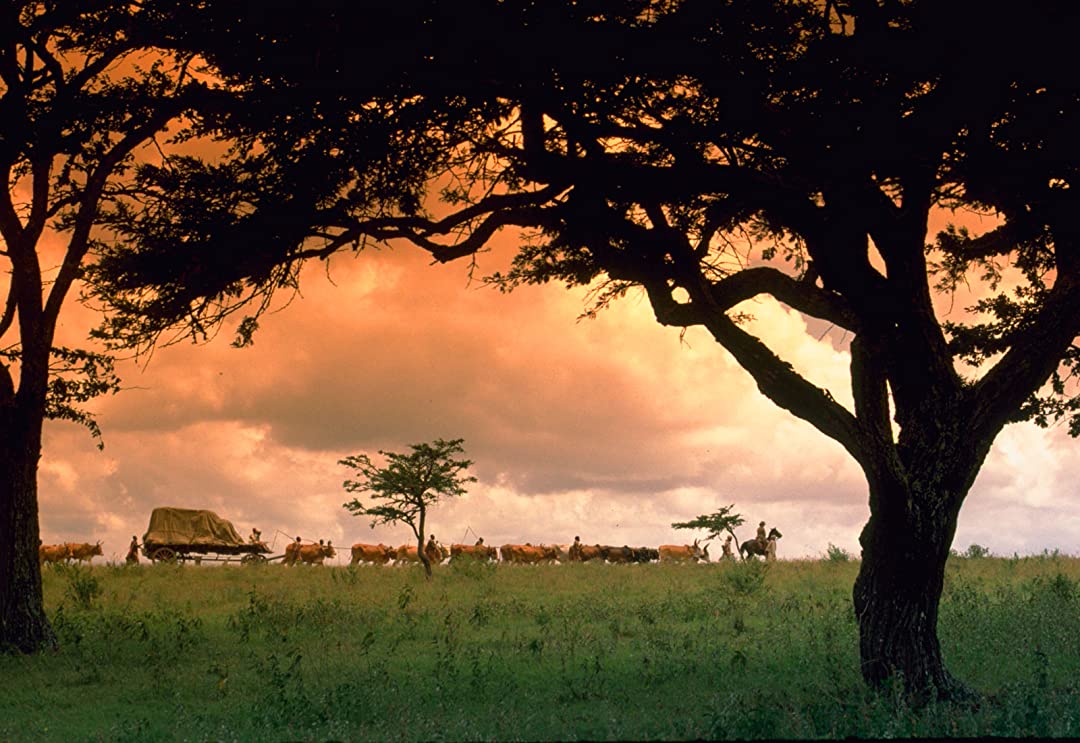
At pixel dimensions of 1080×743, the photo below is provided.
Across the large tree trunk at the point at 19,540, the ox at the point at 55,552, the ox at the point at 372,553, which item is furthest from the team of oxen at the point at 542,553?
the large tree trunk at the point at 19,540

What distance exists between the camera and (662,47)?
12.0 m

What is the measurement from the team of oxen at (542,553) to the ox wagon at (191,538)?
459cm

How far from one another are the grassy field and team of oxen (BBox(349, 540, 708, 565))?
1798cm

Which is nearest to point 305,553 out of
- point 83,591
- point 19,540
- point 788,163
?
point 83,591

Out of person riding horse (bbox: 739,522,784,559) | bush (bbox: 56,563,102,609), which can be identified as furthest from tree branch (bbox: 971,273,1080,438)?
person riding horse (bbox: 739,522,784,559)

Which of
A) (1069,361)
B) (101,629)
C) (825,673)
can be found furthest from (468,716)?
(1069,361)

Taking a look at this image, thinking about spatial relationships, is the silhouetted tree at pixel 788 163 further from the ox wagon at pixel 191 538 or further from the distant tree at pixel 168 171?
the ox wagon at pixel 191 538

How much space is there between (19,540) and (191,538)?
75.3 ft

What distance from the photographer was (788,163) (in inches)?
545

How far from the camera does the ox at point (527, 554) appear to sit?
4778 centimetres

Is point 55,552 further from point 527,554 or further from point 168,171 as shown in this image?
point 168,171

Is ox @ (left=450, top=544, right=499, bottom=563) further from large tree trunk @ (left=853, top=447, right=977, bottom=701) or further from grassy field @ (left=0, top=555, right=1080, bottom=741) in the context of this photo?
large tree trunk @ (left=853, top=447, right=977, bottom=701)

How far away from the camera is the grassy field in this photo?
11.1m

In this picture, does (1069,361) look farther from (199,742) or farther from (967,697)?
(199,742)
